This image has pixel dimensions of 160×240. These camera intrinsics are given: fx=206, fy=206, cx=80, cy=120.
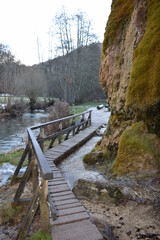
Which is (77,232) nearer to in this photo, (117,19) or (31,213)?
(31,213)

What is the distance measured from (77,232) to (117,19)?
545 centimetres

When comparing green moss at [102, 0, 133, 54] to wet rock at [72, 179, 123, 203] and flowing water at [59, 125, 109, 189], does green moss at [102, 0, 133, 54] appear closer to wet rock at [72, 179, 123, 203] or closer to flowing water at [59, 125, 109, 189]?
flowing water at [59, 125, 109, 189]

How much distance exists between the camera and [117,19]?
5.83 m

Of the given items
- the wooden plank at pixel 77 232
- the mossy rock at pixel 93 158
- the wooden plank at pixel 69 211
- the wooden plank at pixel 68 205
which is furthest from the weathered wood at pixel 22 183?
the mossy rock at pixel 93 158

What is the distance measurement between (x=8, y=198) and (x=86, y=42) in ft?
104

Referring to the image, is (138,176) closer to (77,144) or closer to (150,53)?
(150,53)

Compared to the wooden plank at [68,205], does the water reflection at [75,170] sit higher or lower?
lower

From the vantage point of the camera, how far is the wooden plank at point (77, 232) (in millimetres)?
2502

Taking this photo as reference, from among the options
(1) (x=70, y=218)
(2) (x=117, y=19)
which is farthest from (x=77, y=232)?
(2) (x=117, y=19)

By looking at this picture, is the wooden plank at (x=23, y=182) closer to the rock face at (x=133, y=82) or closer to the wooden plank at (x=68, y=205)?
the wooden plank at (x=68, y=205)

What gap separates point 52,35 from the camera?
30031 mm

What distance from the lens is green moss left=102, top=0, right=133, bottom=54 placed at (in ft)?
18.2

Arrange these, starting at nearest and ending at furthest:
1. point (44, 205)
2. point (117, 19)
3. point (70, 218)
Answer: point (44, 205) < point (70, 218) < point (117, 19)

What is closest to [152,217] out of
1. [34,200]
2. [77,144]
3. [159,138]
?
[159,138]
